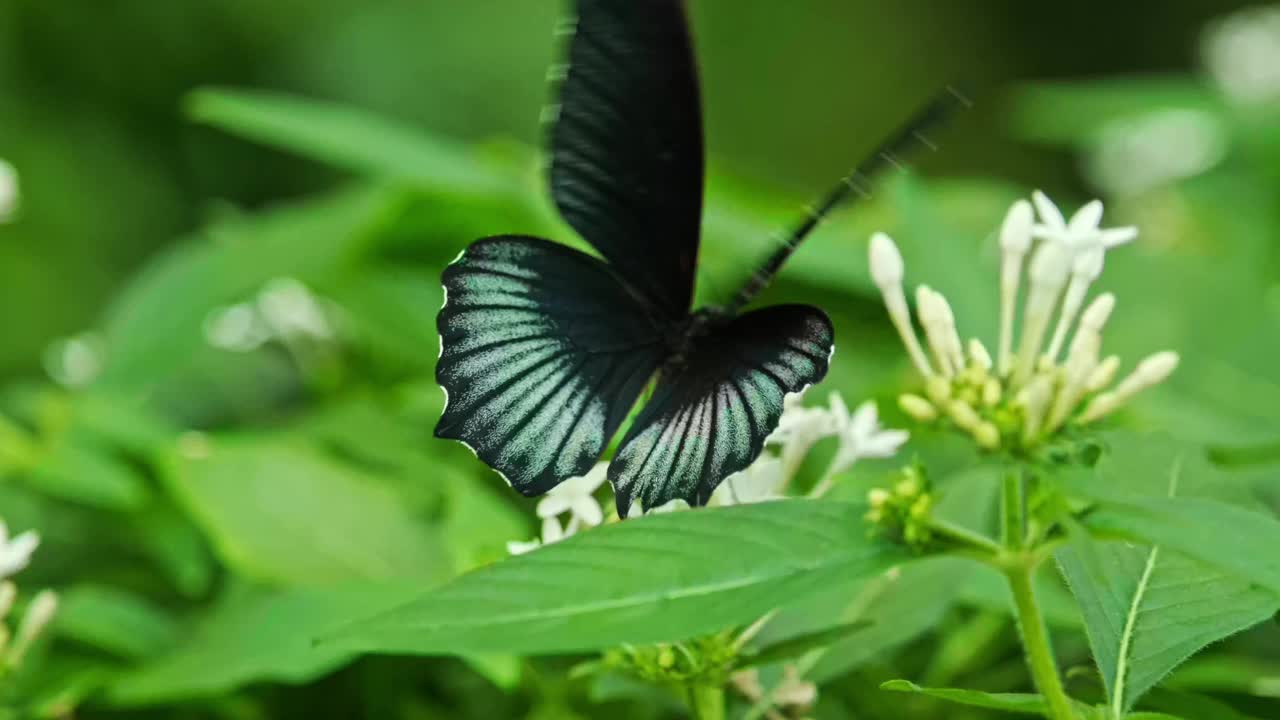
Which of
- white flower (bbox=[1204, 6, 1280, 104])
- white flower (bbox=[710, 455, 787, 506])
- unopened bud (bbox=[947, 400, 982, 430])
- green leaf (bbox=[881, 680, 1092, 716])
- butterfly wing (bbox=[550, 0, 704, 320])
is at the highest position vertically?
white flower (bbox=[1204, 6, 1280, 104])

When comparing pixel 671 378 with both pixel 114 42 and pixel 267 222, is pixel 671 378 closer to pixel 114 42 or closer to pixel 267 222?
pixel 267 222

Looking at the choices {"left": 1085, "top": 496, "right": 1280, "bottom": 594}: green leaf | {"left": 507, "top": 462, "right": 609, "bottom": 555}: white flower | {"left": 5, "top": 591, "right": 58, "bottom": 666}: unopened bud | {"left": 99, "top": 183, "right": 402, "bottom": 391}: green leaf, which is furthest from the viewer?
{"left": 99, "top": 183, "right": 402, "bottom": 391}: green leaf

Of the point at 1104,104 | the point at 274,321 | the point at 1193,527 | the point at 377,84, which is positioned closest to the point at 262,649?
the point at 1193,527

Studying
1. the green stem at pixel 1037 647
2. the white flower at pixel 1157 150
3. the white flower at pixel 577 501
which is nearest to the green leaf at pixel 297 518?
the white flower at pixel 577 501

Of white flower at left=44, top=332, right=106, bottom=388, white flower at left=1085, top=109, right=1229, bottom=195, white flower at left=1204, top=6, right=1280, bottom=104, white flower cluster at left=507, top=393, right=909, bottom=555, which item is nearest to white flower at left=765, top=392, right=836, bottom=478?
white flower cluster at left=507, top=393, right=909, bottom=555

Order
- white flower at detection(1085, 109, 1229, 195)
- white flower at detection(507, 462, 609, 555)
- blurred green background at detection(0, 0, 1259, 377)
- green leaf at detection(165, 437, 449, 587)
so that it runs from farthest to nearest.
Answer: blurred green background at detection(0, 0, 1259, 377), white flower at detection(1085, 109, 1229, 195), green leaf at detection(165, 437, 449, 587), white flower at detection(507, 462, 609, 555)

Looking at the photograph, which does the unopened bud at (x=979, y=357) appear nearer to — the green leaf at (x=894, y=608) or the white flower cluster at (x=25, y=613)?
the green leaf at (x=894, y=608)

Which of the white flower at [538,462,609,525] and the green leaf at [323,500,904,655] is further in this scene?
the white flower at [538,462,609,525]

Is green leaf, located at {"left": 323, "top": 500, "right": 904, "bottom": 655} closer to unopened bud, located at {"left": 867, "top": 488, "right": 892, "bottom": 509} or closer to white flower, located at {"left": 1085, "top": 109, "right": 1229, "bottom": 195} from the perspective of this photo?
unopened bud, located at {"left": 867, "top": 488, "right": 892, "bottom": 509}
